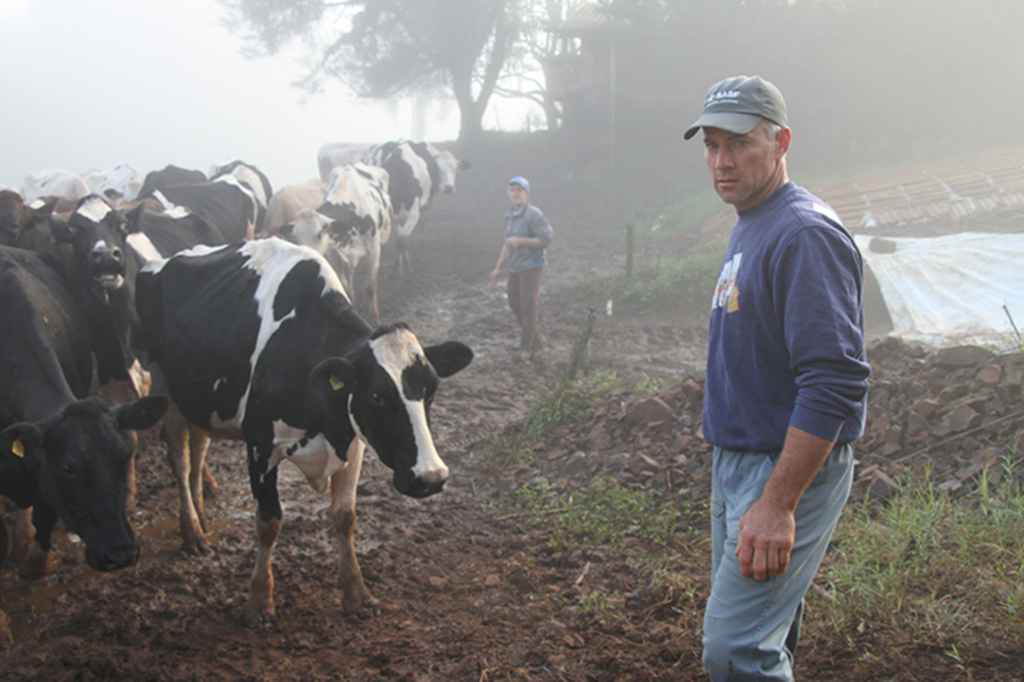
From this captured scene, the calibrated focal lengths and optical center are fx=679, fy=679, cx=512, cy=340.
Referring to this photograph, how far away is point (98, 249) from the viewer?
5.43m

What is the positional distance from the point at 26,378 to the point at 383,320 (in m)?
6.53

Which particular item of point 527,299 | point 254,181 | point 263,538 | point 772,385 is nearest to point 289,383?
point 263,538

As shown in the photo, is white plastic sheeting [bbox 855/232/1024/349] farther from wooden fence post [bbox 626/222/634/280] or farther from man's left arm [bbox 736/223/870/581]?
man's left arm [bbox 736/223/870/581]

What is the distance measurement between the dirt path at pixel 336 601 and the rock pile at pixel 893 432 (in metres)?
0.89

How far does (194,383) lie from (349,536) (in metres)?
1.37

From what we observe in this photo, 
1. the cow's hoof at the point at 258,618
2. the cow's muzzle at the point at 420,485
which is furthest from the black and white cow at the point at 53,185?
the cow's muzzle at the point at 420,485

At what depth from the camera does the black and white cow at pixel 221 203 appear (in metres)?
9.61

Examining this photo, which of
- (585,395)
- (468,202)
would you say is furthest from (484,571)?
(468,202)

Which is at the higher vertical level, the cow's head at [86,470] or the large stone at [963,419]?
the cow's head at [86,470]

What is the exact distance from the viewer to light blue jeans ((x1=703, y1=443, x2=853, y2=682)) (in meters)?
1.77

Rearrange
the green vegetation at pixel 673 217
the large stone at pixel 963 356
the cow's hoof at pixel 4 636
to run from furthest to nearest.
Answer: the green vegetation at pixel 673 217 → the large stone at pixel 963 356 → the cow's hoof at pixel 4 636

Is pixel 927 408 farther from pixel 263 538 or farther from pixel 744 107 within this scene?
pixel 263 538

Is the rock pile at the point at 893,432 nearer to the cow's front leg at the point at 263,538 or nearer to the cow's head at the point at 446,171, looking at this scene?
the cow's front leg at the point at 263,538

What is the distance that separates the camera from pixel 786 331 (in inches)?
68.6
